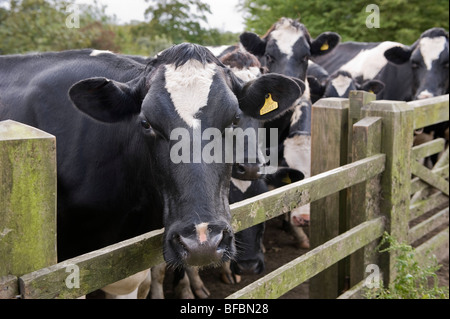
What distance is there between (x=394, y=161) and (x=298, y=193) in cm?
121

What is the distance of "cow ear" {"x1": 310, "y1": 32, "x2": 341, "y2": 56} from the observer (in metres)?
6.32

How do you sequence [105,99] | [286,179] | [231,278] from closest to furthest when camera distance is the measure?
[105,99], [286,179], [231,278]

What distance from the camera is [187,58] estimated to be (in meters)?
2.40

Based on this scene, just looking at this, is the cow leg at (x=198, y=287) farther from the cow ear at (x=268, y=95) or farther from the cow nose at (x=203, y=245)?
the cow nose at (x=203, y=245)

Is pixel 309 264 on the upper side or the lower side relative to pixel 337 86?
lower

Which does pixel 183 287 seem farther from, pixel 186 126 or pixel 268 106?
pixel 186 126

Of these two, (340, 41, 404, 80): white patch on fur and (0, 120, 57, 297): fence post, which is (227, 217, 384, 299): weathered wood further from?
(340, 41, 404, 80): white patch on fur

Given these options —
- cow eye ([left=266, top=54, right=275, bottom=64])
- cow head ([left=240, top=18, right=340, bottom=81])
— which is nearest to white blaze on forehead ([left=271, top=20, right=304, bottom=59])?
cow head ([left=240, top=18, right=340, bottom=81])

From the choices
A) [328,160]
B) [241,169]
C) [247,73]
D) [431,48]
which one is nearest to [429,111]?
[328,160]

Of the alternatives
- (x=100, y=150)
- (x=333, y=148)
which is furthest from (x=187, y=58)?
(x=333, y=148)

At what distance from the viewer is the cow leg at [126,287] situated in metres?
3.32

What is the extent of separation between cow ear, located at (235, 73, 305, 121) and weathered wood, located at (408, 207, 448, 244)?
6.49ft

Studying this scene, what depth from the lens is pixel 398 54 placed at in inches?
290

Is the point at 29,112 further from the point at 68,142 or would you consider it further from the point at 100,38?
the point at 100,38
